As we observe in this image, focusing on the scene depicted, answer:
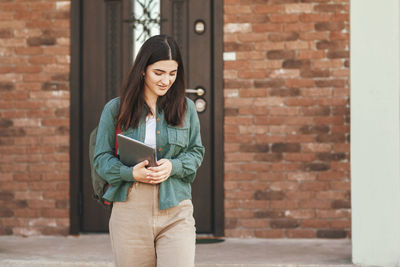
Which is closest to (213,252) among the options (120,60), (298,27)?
(120,60)

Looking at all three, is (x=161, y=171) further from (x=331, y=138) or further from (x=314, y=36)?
(x=314, y=36)

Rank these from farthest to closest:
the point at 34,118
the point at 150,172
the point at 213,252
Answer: the point at 34,118 < the point at 213,252 < the point at 150,172

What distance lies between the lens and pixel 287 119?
4734 millimetres

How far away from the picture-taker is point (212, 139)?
4.83m

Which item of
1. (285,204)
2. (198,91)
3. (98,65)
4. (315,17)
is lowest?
(285,204)

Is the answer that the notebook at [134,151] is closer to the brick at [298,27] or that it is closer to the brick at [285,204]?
the brick at [285,204]

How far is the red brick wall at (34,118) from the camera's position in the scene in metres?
4.88

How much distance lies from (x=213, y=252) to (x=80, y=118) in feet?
5.54

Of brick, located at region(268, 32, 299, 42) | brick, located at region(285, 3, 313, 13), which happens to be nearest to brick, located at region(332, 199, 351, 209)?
brick, located at region(268, 32, 299, 42)

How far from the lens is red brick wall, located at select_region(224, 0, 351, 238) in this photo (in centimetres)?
470

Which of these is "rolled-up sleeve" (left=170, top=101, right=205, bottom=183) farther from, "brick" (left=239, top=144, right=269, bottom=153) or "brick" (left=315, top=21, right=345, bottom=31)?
"brick" (left=315, top=21, right=345, bottom=31)

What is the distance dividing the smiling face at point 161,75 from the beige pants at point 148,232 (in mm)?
399
